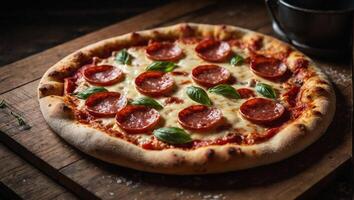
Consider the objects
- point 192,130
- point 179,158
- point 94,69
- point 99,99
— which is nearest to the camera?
point 179,158

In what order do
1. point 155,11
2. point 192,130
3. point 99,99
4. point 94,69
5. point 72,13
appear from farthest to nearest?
point 72,13 → point 155,11 → point 94,69 → point 99,99 → point 192,130

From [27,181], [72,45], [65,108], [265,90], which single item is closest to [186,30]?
[72,45]

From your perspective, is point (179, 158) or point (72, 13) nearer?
point (179, 158)

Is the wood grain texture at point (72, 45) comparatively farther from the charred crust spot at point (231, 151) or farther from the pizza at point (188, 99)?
the charred crust spot at point (231, 151)

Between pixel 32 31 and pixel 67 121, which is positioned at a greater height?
pixel 67 121

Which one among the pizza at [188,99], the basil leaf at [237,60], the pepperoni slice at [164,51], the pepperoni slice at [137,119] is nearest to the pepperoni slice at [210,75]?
the pizza at [188,99]

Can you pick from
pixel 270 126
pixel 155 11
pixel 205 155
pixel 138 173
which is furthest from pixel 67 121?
pixel 155 11

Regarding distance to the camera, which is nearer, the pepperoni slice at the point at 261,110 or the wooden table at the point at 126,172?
the wooden table at the point at 126,172

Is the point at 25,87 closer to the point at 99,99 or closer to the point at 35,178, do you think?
A: the point at 99,99
